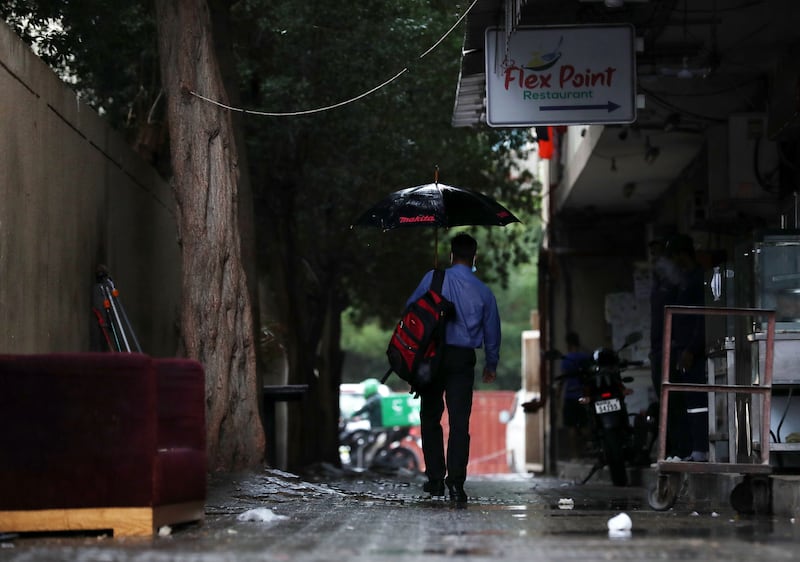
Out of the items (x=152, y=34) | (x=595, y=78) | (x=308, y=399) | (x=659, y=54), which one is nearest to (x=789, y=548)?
(x=595, y=78)

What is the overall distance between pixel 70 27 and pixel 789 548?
32.4ft

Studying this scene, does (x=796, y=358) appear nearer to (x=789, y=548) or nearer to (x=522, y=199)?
(x=789, y=548)

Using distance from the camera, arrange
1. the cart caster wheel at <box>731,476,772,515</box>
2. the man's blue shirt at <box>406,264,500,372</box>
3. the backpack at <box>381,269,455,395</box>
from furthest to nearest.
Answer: the man's blue shirt at <box>406,264,500,372</box> < the backpack at <box>381,269,455,395</box> < the cart caster wheel at <box>731,476,772,515</box>

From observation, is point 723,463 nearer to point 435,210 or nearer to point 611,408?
point 435,210

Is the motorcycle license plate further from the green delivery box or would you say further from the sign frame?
the green delivery box

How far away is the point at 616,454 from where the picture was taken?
582 inches

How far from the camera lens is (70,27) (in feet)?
45.2

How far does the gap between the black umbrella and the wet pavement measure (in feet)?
7.33

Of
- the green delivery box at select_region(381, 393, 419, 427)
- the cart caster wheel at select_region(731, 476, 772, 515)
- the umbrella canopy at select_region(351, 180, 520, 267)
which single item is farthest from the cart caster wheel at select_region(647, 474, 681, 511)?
the green delivery box at select_region(381, 393, 419, 427)

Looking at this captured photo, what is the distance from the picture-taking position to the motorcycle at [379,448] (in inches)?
1187

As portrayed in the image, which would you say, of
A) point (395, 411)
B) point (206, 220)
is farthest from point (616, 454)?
point (395, 411)

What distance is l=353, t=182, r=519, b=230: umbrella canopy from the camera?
10945 mm

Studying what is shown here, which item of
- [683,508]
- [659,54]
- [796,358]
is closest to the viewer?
[796,358]

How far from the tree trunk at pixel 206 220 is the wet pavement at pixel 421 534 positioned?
1002 mm
